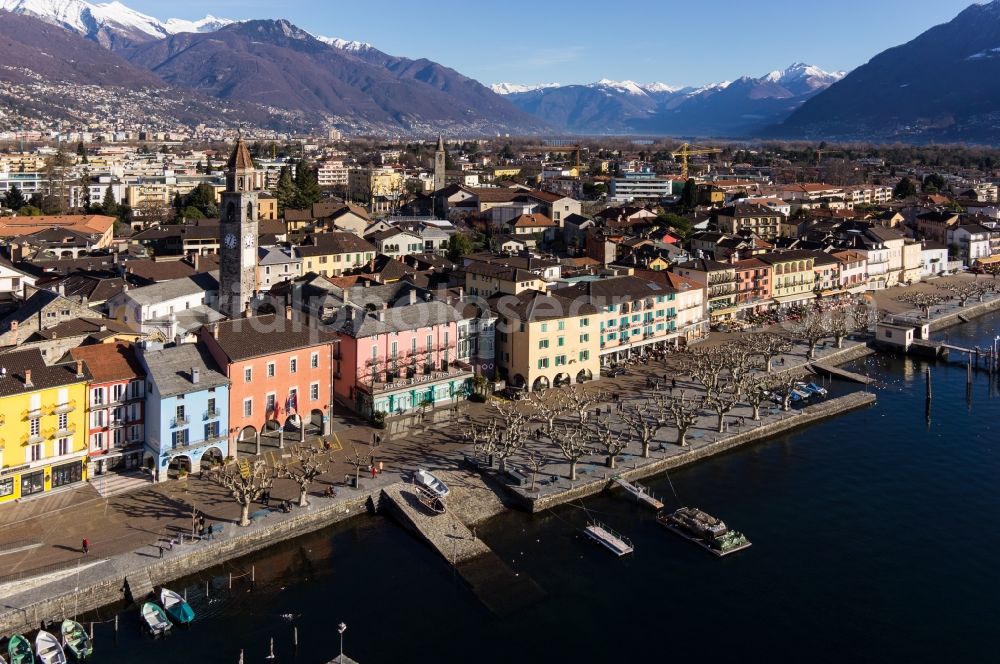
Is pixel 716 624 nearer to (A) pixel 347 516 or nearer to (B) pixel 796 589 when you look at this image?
(B) pixel 796 589

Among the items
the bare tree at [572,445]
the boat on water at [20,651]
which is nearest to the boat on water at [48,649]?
the boat on water at [20,651]

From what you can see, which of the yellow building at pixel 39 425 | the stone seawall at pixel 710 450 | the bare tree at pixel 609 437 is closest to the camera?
the yellow building at pixel 39 425

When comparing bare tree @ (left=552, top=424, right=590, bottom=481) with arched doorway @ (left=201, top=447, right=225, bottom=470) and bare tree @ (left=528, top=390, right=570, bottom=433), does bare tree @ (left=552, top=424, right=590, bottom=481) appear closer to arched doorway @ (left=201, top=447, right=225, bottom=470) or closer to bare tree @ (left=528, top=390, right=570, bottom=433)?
bare tree @ (left=528, top=390, right=570, bottom=433)

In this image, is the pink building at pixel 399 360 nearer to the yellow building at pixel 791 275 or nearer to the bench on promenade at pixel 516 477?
the bench on promenade at pixel 516 477

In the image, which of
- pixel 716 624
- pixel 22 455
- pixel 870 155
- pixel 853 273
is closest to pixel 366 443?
pixel 22 455

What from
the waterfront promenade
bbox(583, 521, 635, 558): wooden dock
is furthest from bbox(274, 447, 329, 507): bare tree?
bbox(583, 521, 635, 558): wooden dock

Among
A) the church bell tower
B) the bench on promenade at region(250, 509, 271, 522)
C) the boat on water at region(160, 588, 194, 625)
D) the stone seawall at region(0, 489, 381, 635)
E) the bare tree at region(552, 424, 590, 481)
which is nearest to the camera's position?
the stone seawall at region(0, 489, 381, 635)
